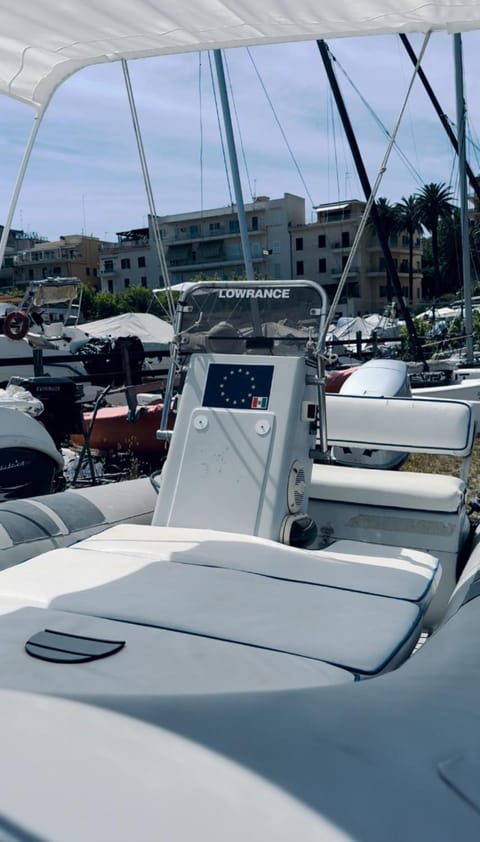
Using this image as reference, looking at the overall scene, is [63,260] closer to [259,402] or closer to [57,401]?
[57,401]

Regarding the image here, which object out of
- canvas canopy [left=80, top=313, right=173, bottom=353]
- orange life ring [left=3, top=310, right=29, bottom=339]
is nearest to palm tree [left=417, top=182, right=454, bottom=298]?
canvas canopy [left=80, top=313, right=173, bottom=353]

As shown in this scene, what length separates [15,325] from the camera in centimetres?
1102

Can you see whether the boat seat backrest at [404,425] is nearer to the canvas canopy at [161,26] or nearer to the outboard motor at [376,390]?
the outboard motor at [376,390]

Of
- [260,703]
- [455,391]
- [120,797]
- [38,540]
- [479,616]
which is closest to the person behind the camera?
[120,797]

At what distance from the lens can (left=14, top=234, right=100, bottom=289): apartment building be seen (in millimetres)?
79812

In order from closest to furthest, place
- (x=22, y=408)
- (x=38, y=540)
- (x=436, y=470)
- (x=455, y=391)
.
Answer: (x=38, y=540) → (x=22, y=408) → (x=436, y=470) → (x=455, y=391)

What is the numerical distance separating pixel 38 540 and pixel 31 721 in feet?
8.21

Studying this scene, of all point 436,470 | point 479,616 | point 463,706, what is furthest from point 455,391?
point 463,706

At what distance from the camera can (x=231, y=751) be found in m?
0.81

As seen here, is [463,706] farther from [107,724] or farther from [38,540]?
[38,540]

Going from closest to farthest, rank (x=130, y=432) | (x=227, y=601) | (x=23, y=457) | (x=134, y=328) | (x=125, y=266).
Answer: (x=227, y=601), (x=23, y=457), (x=130, y=432), (x=134, y=328), (x=125, y=266)

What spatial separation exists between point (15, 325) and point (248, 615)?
949 cm

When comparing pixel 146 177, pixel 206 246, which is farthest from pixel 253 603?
pixel 206 246

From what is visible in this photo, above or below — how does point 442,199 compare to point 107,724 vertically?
above
